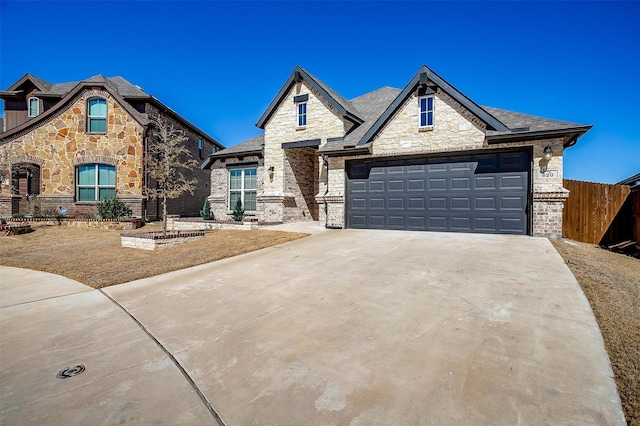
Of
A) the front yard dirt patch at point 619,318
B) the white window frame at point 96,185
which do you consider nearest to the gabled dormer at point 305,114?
the white window frame at point 96,185

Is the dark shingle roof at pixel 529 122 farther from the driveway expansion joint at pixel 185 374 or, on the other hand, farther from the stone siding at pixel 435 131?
the driveway expansion joint at pixel 185 374

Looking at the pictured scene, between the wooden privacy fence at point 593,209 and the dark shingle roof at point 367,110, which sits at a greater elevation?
the dark shingle roof at point 367,110

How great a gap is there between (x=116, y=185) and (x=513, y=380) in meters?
20.2

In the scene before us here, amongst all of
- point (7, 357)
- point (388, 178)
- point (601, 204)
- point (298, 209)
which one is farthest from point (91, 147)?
point (601, 204)

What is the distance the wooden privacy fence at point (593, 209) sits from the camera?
1119cm

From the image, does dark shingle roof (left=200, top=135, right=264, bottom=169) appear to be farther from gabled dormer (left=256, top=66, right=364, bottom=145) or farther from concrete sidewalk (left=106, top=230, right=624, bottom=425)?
concrete sidewalk (left=106, top=230, right=624, bottom=425)

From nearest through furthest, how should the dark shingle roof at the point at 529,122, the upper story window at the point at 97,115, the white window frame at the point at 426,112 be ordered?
the dark shingle roof at the point at 529,122, the white window frame at the point at 426,112, the upper story window at the point at 97,115

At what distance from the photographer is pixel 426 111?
11.5 metres

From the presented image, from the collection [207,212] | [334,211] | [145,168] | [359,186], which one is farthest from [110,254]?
[145,168]

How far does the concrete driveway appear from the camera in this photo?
7.32 ft

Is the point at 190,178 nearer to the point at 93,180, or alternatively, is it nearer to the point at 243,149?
the point at 93,180

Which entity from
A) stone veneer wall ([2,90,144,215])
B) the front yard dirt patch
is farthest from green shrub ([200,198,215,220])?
the front yard dirt patch

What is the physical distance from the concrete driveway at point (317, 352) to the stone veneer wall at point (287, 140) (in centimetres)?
1025

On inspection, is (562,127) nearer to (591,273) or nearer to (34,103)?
(591,273)
